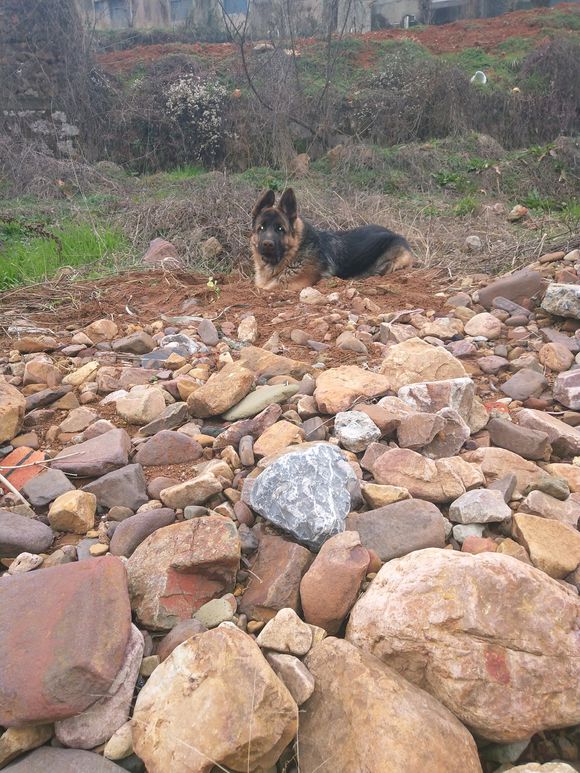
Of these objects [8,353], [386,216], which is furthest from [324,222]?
[8,353]

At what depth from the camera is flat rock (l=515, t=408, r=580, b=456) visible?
8.96 feet

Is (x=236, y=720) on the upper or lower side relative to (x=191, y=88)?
lower

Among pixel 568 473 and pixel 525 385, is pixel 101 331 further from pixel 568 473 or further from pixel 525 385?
pixel 568 473

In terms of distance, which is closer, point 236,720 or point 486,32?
point 236,720

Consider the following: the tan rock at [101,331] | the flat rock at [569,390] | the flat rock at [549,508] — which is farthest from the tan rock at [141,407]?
the flat rock at [569,390]

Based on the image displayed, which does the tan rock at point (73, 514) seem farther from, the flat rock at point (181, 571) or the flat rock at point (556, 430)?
the flat rock at point (556, 430)

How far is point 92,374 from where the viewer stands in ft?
11.8

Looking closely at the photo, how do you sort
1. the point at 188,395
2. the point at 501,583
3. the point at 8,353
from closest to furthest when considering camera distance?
the point at 501,583
the point at 188,395
the point at 8,353

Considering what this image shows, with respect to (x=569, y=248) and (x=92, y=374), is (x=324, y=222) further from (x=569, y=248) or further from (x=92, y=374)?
(x=92, y=374)

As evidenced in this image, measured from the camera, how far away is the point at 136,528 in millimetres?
2133

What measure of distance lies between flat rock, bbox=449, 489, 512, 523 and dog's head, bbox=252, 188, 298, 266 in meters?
4.98

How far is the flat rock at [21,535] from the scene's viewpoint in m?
2.09

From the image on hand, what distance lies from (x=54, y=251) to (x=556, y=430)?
5.82m

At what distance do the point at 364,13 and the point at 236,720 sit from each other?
28008 mm
